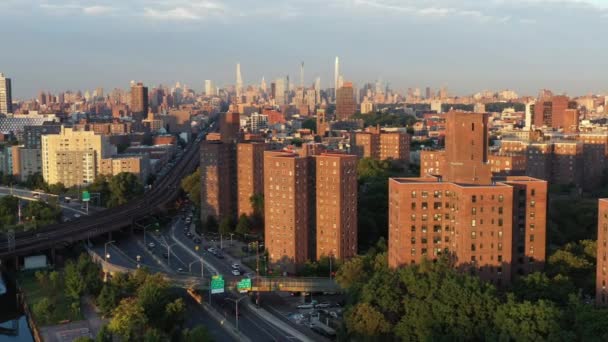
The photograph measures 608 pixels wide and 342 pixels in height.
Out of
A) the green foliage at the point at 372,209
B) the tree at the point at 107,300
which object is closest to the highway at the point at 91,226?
the tree at the point at 107,300

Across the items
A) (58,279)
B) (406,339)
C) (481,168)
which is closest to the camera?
(406,339)

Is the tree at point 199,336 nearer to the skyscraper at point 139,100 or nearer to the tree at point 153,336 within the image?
the tree at point 153,336

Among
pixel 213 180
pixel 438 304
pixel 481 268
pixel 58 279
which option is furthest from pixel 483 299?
pixel 213 180

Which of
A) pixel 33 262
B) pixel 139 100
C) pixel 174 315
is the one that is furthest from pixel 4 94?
pixel 174 315

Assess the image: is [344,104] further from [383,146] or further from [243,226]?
[243,226]

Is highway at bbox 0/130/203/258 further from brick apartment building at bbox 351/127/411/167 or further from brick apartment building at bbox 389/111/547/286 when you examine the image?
brick apartment building at bbox 389/111/547/286

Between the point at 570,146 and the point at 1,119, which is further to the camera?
the point at 1,119

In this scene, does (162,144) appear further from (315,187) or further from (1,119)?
(315,187)
